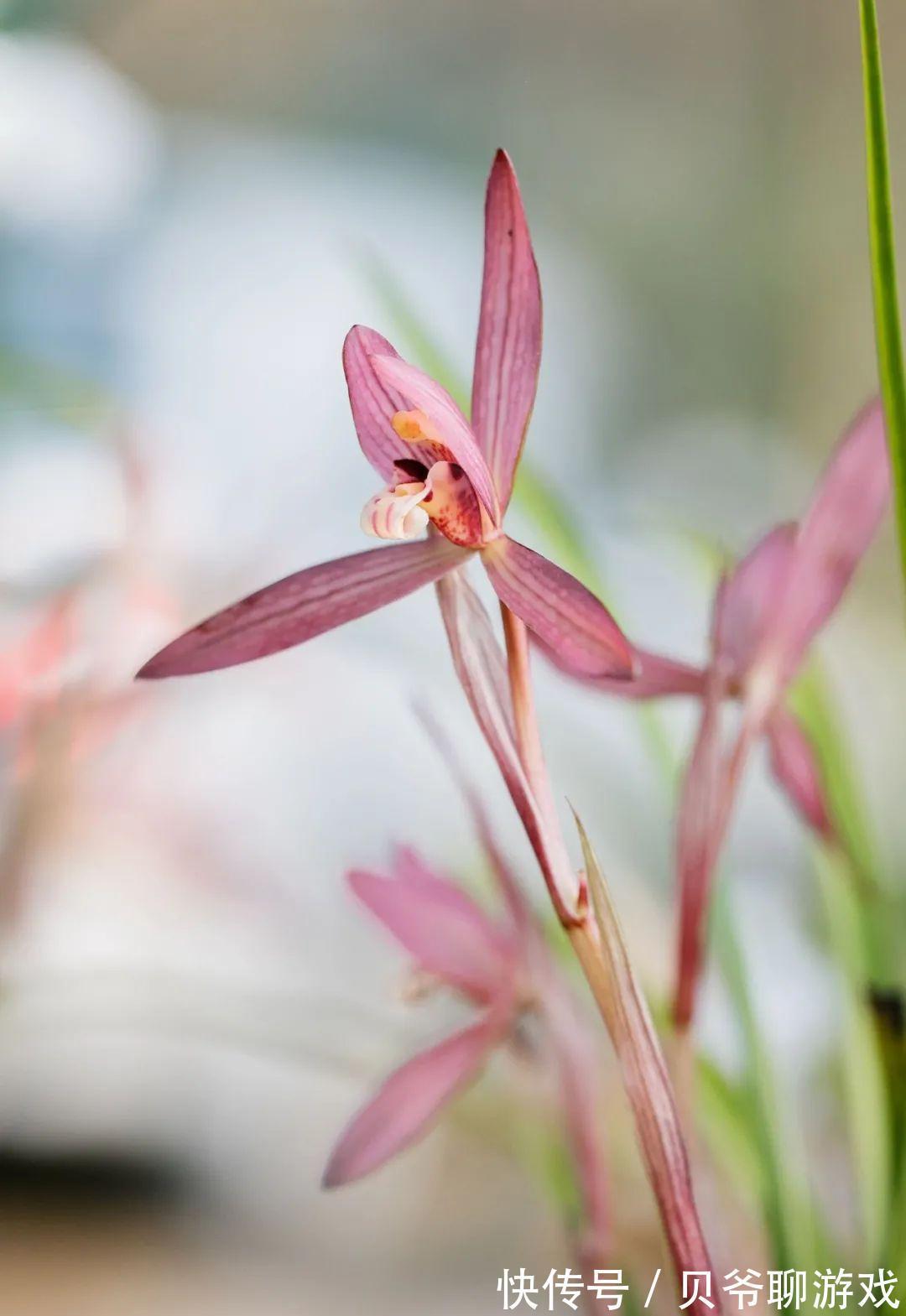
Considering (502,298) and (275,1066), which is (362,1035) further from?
(502,298)

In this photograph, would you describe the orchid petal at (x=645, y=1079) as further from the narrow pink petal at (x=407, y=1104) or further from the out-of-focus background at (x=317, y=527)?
the out-of-focus background at (x=317, y=527)

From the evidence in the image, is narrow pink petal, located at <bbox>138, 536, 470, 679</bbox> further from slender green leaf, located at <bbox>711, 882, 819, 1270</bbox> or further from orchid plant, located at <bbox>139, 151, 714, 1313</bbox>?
slender green leaf, located at <bbox>711, 882, 819, 1270</bbox>

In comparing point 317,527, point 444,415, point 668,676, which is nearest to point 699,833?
point 668,676

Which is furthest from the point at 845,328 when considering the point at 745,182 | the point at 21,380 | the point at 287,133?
the point at 21,380

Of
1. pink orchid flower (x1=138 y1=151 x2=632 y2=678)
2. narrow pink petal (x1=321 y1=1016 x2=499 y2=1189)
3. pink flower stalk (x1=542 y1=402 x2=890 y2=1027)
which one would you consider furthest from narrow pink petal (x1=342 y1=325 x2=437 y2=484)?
narrow pink petal (x1=321 y1=1016 x2=499 y2=1189)

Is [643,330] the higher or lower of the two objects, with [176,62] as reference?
lower
